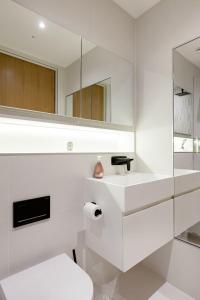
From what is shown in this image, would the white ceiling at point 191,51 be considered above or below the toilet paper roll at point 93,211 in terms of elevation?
above

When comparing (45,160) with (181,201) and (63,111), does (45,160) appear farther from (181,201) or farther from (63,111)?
(181,201)

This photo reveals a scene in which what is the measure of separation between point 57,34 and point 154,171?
1.46 metres

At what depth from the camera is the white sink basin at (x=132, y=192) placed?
3.92 feet

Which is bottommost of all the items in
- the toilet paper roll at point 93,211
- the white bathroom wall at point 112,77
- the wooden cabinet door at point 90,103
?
the toilet paper roll at point 93,211

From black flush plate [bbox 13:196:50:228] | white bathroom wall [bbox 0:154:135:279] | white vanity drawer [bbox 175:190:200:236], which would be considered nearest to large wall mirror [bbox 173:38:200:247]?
white vanity drawer [bbox 175:190:200:236]

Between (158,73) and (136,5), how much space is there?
0.72m

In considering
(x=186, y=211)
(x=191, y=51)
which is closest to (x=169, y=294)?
(x=186, y=211)

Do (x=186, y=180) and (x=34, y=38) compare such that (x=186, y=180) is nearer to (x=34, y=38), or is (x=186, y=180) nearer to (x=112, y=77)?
(x=112, y=77)

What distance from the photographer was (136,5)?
1.79 metres

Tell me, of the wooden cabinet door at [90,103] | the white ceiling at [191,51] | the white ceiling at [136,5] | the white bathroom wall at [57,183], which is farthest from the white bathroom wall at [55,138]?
the white ceiling at [136,5]

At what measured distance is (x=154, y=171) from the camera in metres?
1.80

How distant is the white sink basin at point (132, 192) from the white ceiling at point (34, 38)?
1.01 m

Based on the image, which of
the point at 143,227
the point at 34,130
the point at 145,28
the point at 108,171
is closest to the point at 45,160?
the point at 34,130

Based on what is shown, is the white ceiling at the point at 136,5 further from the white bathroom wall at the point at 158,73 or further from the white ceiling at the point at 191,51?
the white ceiling at the point at 191,51
